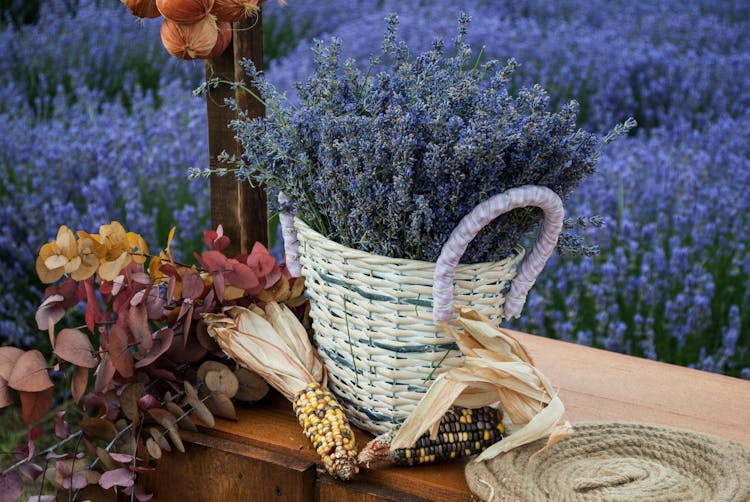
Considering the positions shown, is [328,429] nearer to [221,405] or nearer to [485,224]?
[221,405]

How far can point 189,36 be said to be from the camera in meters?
1.11

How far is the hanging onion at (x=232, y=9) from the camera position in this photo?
1.08 m

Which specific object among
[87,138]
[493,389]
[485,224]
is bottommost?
[87,138]

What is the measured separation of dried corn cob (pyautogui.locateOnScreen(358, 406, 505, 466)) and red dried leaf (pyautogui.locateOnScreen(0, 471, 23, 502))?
419 mm

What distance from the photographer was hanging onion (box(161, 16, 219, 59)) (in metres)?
1.10

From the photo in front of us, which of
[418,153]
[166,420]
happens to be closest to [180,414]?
[166,420]

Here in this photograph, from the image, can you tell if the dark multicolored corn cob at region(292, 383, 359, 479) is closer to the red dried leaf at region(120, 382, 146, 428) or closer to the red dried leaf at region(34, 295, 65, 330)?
the red dried leaf at region(120, 382, 146, 428)

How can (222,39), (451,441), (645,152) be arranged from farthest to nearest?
1. (645,152)
2. (222,39)
3. (451,441)

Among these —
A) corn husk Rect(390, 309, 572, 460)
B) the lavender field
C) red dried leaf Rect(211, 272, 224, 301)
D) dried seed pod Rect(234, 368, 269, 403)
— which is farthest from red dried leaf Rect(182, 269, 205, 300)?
the lavender field

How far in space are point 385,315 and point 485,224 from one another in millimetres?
166

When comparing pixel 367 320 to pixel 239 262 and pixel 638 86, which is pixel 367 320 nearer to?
pixel 239 262

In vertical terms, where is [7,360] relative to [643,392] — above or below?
above

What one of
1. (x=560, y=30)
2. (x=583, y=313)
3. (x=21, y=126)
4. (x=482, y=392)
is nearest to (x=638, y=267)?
(x=583, y=313)

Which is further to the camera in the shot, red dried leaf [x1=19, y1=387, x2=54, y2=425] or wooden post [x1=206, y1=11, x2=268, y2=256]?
wooden post [x1=206, y1=11, x2=268, y2=256]
